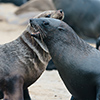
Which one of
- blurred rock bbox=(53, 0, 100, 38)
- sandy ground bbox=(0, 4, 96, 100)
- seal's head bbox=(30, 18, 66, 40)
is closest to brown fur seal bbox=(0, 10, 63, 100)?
sandy ground bbox=(0, 4, 96, 100)

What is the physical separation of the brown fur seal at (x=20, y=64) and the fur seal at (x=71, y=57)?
775mm

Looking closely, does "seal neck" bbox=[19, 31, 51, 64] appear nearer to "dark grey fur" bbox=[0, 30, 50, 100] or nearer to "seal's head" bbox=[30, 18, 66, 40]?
"dark grey fur" bbox=[0, 30, 50, 100]

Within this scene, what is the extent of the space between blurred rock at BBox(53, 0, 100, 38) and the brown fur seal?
8.17 meters

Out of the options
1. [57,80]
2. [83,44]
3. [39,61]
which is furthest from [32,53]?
[57,80]

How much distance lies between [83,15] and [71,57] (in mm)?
9263

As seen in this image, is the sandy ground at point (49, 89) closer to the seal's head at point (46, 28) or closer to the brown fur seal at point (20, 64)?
the brown fur seal at point (20, 64)

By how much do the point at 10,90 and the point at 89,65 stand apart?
1.17m

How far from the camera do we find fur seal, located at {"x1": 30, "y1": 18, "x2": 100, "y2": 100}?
115 inches

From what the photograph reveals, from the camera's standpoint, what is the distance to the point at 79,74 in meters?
2.94

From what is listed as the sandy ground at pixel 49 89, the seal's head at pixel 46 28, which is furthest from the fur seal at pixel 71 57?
the sandy ground at pixel 49 89

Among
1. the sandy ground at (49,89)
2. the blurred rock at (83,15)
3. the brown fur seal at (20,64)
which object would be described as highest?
the brown fur seal at (20,64)

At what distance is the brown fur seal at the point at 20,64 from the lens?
3.50 meters

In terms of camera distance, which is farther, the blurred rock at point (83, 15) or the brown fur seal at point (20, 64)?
the blurred rock at point (83, 15)

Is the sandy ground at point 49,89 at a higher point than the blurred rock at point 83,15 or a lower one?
higher
